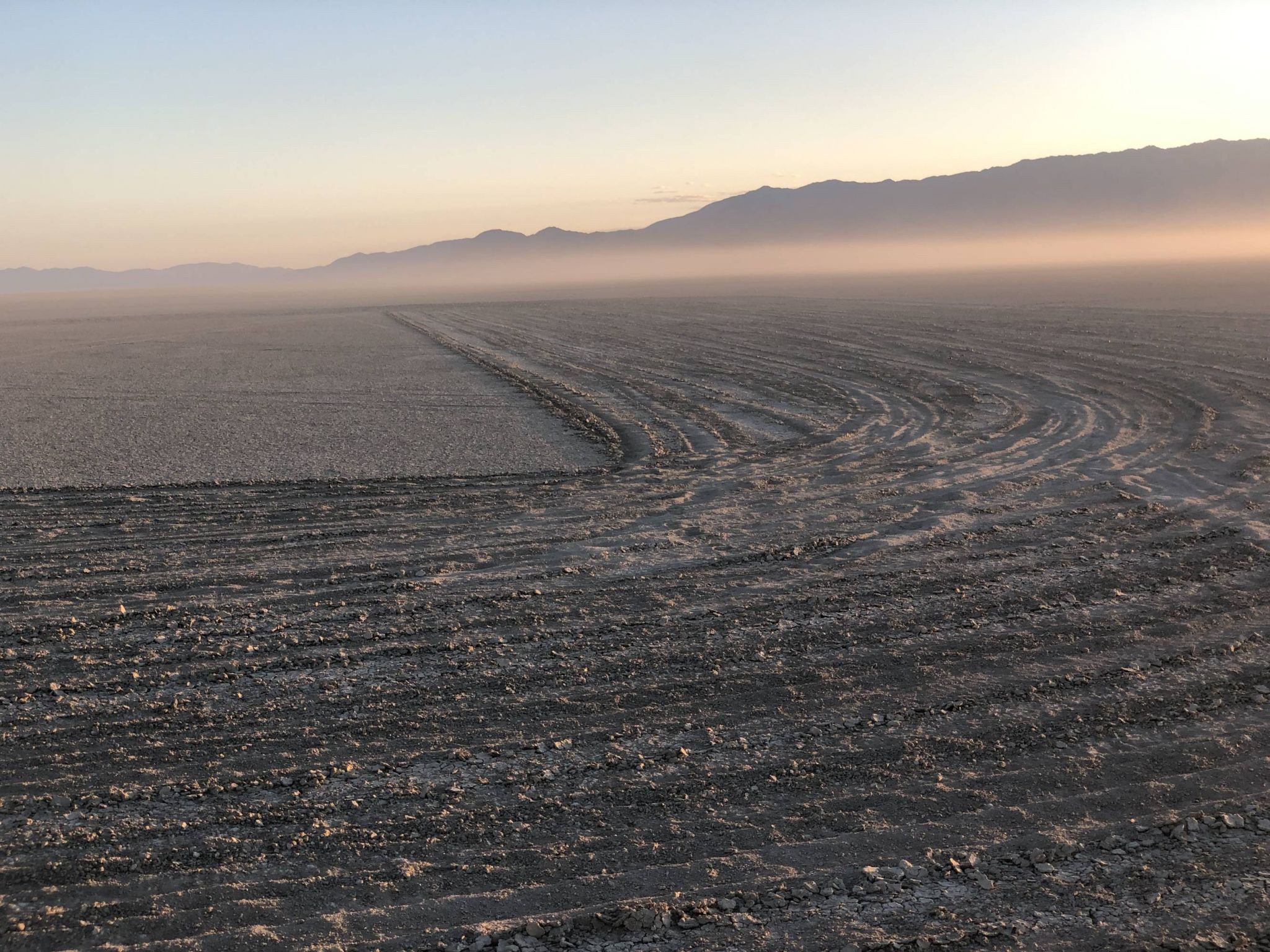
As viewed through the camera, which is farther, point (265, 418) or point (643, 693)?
point (265, 418)

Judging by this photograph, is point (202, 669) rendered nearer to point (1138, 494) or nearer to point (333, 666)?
point (333, 666)

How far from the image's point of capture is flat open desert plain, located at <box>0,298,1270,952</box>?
3477 mm

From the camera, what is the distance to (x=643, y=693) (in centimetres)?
510

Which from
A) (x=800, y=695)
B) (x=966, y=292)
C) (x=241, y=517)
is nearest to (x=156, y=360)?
(x=241, y=517)

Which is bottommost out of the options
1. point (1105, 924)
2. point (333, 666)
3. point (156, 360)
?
point (1105, 924)

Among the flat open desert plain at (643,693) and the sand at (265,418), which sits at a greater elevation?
the sand at (265,418)

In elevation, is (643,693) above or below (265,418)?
below

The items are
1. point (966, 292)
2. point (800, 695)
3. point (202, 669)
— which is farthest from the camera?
point (966, 292)

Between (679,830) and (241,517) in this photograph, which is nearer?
(679,830)

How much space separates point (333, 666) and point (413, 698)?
0.70 metres

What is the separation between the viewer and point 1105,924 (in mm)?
3303

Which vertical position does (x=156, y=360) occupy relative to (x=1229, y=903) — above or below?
above

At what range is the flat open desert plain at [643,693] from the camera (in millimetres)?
3477

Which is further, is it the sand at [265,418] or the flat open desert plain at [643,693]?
the sand at [265,418]
